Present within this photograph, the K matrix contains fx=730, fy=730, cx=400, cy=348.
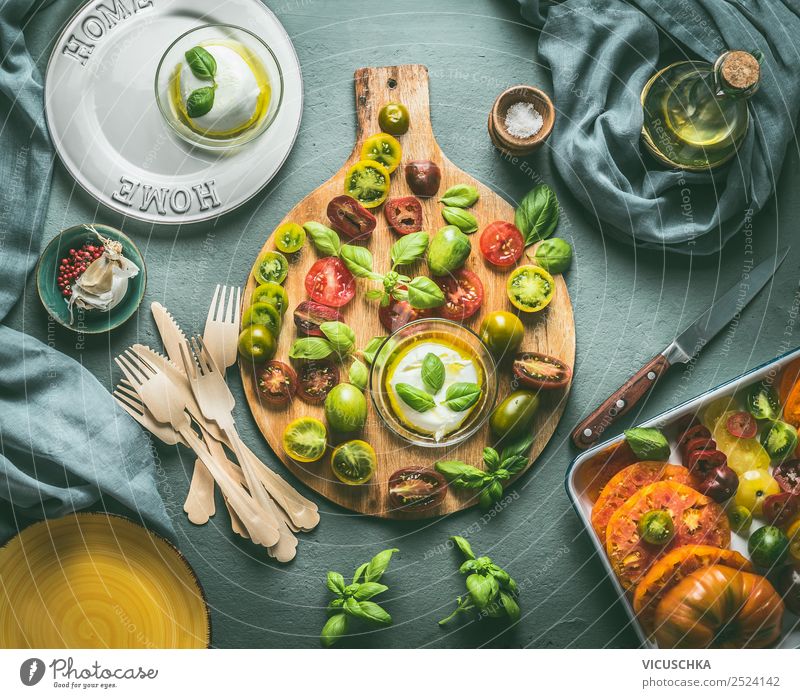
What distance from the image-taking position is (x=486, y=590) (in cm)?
147

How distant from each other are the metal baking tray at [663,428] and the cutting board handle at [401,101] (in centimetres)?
71

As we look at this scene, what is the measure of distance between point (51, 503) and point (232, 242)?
654mm

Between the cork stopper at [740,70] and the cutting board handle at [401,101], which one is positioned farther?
the cutting board handle at [401,101]

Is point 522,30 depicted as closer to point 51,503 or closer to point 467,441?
point 467,441

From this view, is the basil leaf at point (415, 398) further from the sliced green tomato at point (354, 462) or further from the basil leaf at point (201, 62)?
the basil leaf at point (201, 62)

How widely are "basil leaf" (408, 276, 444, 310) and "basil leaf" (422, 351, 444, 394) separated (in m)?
0.10

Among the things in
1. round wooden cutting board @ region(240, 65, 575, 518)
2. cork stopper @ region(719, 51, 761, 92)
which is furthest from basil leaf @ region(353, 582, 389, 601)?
cork stopper @ region(719, 51, 761, 92)

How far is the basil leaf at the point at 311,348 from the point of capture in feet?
4.91

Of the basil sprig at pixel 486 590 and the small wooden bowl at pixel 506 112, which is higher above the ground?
the small wooden bowl at pixel 506 112

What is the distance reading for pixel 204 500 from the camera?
5.07 feet

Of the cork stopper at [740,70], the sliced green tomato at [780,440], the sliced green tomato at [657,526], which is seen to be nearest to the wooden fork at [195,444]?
the sliced green tomato at [657,526]

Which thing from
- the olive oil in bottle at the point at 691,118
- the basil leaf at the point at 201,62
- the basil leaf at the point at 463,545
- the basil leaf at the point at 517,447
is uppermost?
the olive oil in bottle at the point at 691,118

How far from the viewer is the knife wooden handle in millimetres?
1526
